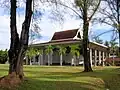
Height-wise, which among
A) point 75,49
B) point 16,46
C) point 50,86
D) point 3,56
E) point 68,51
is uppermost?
point 75,49

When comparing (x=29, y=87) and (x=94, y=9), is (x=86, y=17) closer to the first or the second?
(x=94, y=9)

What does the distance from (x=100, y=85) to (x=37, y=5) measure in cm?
676

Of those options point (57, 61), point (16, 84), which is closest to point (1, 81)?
point (16, 84)

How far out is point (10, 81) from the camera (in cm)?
1552

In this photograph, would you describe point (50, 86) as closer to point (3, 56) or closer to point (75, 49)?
point (75, 49)

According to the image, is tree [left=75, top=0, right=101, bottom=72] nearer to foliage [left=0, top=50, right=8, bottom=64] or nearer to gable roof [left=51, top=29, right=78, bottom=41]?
gable roof [left=51, top=29, right=78, bottom=41]

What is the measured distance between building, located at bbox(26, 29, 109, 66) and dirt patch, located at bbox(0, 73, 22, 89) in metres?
39.5

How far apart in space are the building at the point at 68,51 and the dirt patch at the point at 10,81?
130 feet

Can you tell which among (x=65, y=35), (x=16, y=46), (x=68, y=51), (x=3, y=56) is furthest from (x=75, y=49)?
(x=16, y=46)

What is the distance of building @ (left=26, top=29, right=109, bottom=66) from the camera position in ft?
191

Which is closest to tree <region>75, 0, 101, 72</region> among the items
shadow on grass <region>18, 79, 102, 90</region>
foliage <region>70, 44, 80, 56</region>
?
shadow on grass <region>18, 79, 102, 90</region>

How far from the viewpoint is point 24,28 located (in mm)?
16750

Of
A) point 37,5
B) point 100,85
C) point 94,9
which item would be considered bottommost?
point 100,85

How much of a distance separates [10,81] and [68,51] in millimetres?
44195
